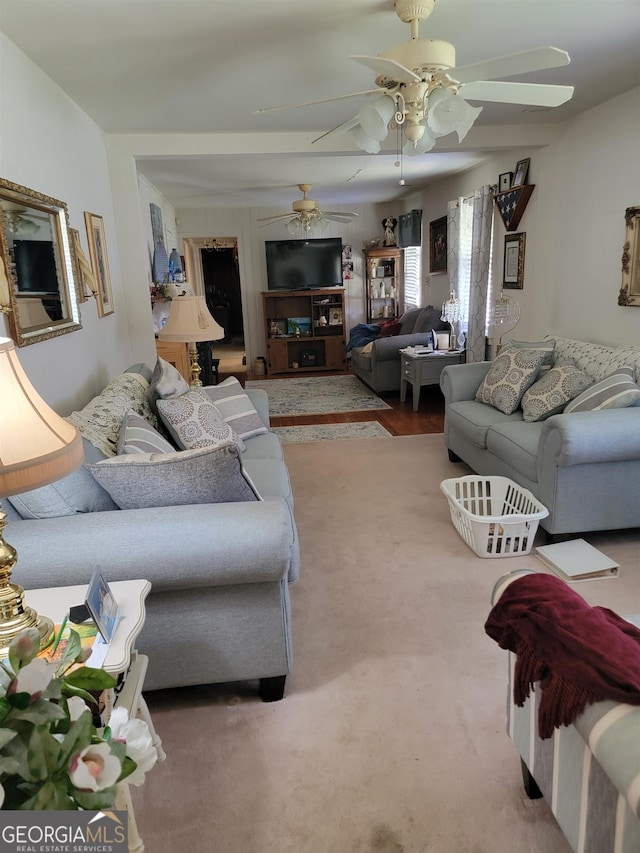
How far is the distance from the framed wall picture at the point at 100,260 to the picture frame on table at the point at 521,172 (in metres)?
3.34

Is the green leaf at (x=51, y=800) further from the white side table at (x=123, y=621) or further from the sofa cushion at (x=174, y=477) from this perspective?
the sofa cushion at (x=174, y=477)

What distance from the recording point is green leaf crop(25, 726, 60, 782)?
2.04ft

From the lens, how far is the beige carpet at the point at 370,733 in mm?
1380

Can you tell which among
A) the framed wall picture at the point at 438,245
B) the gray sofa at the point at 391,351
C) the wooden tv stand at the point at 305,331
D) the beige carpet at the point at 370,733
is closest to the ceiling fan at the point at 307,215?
the framed wall picture at the point at 438,245

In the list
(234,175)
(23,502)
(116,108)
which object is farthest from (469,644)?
(234,175)

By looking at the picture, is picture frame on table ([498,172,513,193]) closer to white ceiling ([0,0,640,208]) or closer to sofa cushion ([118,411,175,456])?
white ceiling ([0,0,640,208])

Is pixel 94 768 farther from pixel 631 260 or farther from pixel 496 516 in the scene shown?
pixel 631 260

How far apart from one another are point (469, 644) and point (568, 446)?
3.34ft

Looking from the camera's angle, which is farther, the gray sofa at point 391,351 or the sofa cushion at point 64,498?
the gray sofa at point 391,351

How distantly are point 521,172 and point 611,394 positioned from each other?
8.81 feet

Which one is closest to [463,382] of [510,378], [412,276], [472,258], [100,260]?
[510,378]

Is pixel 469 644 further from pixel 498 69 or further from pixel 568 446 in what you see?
pixel 498 69

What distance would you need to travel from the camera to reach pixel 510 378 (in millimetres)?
3525

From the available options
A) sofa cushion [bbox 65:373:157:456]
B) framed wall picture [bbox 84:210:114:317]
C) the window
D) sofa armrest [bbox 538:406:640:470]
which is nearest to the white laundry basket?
sofa armrest [bbox 538:406:640:470]
